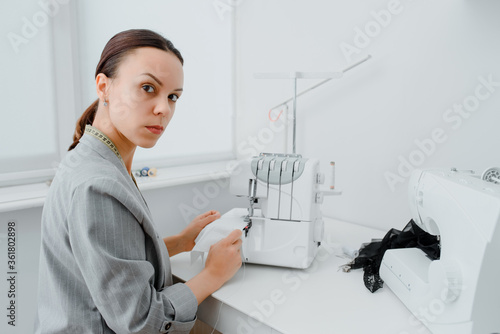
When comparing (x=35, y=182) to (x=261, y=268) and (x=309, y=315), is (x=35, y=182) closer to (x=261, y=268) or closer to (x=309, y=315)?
(x=261, y=268)

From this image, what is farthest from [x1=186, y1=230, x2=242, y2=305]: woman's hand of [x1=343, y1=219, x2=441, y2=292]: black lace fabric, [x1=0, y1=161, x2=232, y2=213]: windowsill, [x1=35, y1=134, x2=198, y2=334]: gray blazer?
[x1=0, y1=161, x2=232, y2=213]: windowsill

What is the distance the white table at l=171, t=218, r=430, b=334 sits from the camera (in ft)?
2.95

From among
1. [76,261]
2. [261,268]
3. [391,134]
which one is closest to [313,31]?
[391,134]

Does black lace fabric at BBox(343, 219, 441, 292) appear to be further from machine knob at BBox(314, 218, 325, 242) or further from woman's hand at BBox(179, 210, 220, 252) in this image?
woman's hand at BBox(179, 210, 220, 252)

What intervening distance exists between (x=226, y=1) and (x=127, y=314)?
1.93 metres

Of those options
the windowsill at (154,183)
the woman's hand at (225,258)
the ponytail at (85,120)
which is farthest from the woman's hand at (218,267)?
the windowsill at (154,183)

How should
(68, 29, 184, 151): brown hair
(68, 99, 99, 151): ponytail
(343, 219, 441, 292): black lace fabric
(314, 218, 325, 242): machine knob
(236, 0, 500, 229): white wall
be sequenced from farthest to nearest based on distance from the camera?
(236, 0, 500, 229): white wall < (314, 218, 325, 242): machine knob < (343, 219, 441, 292): black lace fabric < (68, 99, 99, 151): ponytail < (68, 29, 184, 151): brown hair

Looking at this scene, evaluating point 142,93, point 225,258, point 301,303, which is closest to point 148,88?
point 142,93

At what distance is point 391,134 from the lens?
5.19 feet

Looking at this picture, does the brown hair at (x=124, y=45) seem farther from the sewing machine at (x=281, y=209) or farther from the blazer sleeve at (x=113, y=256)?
the sewing machine at (x=281, y=209)

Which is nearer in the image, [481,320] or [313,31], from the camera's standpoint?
[481,320]

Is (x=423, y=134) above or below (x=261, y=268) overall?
above

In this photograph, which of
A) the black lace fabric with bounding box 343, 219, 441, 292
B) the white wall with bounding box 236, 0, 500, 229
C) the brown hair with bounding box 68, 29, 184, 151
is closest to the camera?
the brown hair with bounding box 68, 29, 184, 151

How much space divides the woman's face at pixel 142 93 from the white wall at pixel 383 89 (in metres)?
1.02
